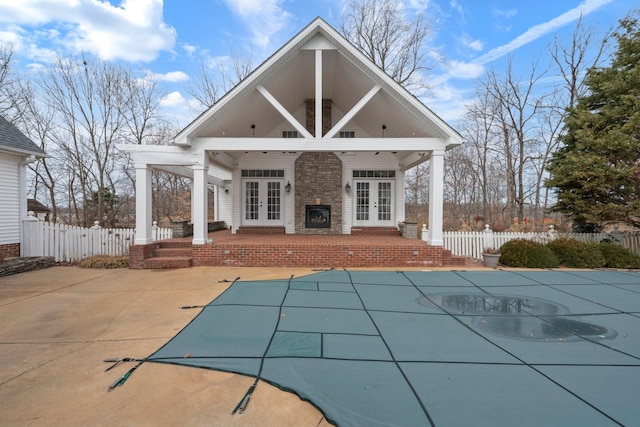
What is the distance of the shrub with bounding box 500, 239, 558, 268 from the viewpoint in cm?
880

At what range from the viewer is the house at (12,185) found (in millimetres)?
8750

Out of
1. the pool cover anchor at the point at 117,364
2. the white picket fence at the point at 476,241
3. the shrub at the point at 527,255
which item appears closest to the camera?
the pool cover anchor at the point at 117,364

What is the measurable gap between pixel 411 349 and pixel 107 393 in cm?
310

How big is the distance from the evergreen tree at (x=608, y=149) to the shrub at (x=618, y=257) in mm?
1497

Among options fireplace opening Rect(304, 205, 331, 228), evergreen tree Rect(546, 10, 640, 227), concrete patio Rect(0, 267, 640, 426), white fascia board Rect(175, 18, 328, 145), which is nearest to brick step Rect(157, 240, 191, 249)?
concrete patio Rect(0, 267, 640, 426)

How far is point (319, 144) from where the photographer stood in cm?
853

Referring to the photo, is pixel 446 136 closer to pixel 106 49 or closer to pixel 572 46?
pixel 572 46

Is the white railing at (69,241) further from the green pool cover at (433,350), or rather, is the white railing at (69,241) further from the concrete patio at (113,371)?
the green pool cover at (433,350)

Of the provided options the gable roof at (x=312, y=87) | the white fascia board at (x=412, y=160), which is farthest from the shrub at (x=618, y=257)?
the white fascia board at (x=412, y=160)

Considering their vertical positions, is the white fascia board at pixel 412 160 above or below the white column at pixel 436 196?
above

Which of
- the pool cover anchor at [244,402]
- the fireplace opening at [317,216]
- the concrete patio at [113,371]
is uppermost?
the fireplace opening at [317,216]

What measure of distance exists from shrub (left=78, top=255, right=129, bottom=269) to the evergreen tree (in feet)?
47.1

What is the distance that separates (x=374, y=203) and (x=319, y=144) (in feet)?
16.3

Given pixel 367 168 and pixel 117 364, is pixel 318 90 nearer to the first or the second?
pixel 367 168
